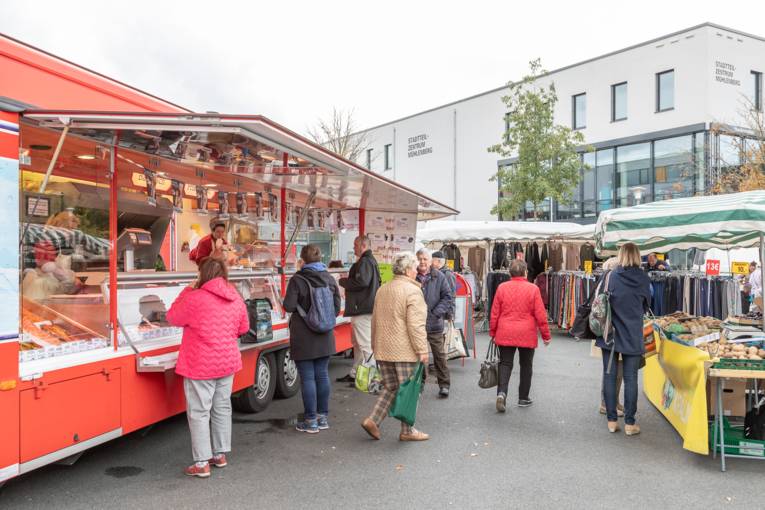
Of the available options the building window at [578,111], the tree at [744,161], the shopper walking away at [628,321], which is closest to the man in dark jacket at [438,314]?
the shopper walking away at [628,321]

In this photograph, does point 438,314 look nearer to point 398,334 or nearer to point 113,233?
point 398,334

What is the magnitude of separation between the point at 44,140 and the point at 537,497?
14.3 ft

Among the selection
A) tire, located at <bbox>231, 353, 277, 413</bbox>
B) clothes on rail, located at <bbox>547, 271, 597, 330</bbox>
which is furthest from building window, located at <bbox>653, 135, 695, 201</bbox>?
tire, located at <bbox>231, 353, 277, 413</bbox>

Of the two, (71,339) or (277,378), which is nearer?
(71,339)

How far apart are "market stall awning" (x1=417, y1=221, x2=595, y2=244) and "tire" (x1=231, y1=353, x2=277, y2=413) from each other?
7602 mm

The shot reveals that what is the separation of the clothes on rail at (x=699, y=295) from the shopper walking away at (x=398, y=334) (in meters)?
6.26

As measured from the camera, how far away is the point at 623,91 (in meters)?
24.4

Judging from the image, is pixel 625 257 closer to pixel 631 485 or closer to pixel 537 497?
pixel 631 485

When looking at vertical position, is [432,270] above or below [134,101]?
below

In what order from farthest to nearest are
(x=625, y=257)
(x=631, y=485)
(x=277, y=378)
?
(x=277, y=378) → (x=625, y=257) → (x=631, y=485)

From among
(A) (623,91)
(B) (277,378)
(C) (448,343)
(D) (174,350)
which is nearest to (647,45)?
(A) (623,91)

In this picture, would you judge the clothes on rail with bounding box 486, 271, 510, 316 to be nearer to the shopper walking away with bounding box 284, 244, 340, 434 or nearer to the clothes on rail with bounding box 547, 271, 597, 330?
the clothes on rail with bounding box 547, 271, 597, 330

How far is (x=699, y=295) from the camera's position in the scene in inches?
417

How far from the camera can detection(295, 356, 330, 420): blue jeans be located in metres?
5.71
